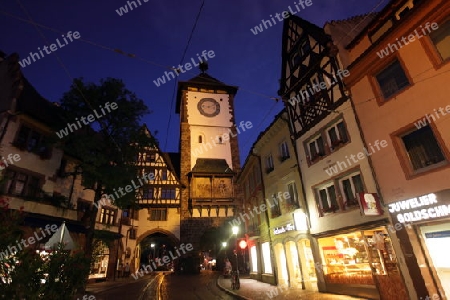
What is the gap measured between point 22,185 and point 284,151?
16.6 metres

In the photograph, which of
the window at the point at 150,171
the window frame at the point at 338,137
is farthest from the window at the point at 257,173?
the window at the point at 150,171

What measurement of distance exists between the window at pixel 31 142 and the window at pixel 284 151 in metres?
15.9

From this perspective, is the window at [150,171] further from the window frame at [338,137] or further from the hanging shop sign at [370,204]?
the hanging shop sign at [370,204]

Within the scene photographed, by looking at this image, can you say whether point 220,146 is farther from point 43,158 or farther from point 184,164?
point 43,158

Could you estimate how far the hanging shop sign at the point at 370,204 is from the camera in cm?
923

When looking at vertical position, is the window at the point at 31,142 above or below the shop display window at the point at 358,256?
above

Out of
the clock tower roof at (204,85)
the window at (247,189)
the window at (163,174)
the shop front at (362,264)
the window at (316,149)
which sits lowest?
the shop front at (362,264)

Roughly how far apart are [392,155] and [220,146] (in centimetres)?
2943

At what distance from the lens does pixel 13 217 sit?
14.4 feet

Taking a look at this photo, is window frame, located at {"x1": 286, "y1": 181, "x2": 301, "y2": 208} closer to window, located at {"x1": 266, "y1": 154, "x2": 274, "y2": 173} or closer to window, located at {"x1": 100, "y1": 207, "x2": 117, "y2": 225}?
window, located at {"x1": 266, "y1": 154, "x2": 274, "y2": 173}

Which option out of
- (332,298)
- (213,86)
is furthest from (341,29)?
(213,86)

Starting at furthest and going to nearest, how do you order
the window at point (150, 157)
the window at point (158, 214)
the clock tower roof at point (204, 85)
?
the clock tower roof at point (204, 85)
the window at point (150, 157)
the window at point (158, 214)

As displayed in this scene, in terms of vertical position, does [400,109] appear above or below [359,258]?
above

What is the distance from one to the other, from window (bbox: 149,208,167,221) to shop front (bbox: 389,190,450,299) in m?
27.1
